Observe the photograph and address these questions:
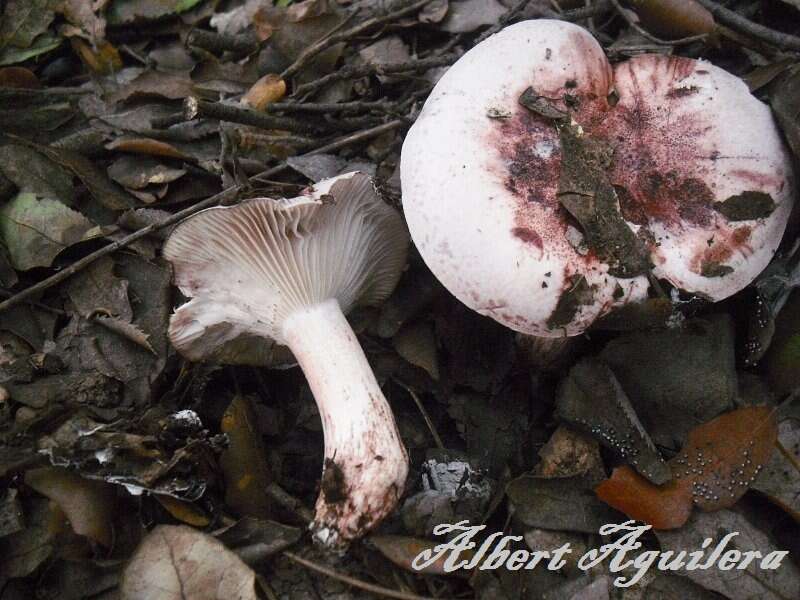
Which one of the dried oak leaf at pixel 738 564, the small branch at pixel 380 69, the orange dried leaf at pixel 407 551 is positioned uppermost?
the small branch at pixel 380 69

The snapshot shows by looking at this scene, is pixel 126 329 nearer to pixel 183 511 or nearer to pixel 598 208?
pixel 183 511

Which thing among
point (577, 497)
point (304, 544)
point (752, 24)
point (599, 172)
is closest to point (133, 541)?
point (304, 544)

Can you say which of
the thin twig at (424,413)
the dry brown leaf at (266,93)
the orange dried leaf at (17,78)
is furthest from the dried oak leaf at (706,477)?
the orange dried leaf at (17,78)

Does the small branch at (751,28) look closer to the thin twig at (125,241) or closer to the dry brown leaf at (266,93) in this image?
the thin twig at (125,241)

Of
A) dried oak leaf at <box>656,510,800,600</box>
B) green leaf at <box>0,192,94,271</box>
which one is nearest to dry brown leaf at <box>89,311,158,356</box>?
green leaf at <box>0,192,94,271</box>

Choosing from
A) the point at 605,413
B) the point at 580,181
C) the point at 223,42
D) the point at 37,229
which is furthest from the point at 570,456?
the point at 223,42

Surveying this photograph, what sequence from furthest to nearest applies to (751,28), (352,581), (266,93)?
(266,93)
(751,28)
(352,581)

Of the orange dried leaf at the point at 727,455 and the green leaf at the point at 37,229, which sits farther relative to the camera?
the green leaf at the point at 37,229
